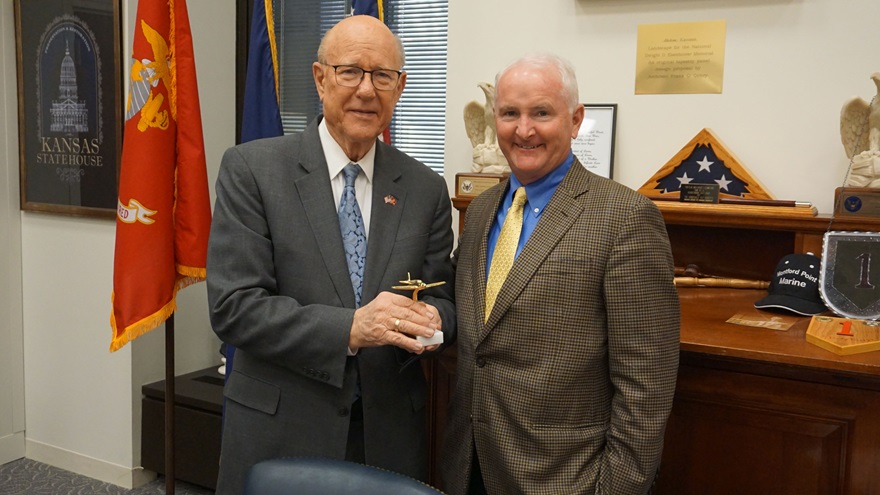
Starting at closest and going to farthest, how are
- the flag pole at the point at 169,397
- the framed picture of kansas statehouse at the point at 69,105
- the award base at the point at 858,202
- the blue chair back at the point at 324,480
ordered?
1. the blue chair back at the point at 324,480
2. the award base at the point at 858,202
3. the flag pole at the point at 169,397
4. the framed picture of kansas statehouse at the point at 69,105

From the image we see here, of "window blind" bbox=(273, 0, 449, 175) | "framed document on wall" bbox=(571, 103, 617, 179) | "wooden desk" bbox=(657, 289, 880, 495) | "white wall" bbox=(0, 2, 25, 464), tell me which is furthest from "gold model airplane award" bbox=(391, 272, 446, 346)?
"white wall" bbox=(0, 2, 25, 464)

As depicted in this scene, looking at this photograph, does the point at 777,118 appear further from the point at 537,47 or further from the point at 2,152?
the point at 2,152

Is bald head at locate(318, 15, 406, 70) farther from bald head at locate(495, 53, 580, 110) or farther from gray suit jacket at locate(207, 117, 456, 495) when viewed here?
bald head at locate(495, 53, 580, 110)

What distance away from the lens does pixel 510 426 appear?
150cm

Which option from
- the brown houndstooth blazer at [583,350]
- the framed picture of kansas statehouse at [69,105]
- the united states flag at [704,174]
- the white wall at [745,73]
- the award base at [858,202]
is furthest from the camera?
the framed picture of kansas statehouse at [69,105]

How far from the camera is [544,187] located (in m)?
1.56

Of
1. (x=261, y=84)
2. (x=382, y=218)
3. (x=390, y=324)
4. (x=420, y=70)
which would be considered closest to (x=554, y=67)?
(x=382, y=218)

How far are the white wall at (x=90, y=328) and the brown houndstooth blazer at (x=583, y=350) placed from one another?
207 centimetres

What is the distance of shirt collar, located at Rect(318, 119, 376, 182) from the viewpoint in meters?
1.66

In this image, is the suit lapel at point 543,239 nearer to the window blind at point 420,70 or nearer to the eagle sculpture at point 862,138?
the eagle sculpture at point 862,138

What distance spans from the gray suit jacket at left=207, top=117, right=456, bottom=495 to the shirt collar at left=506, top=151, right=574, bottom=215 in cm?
27

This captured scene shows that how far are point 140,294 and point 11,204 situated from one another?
3.90ft

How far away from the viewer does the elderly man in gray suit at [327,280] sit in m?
1.51

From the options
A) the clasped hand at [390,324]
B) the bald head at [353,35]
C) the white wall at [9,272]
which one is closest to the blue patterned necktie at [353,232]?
the clasped hand at [390,324]
